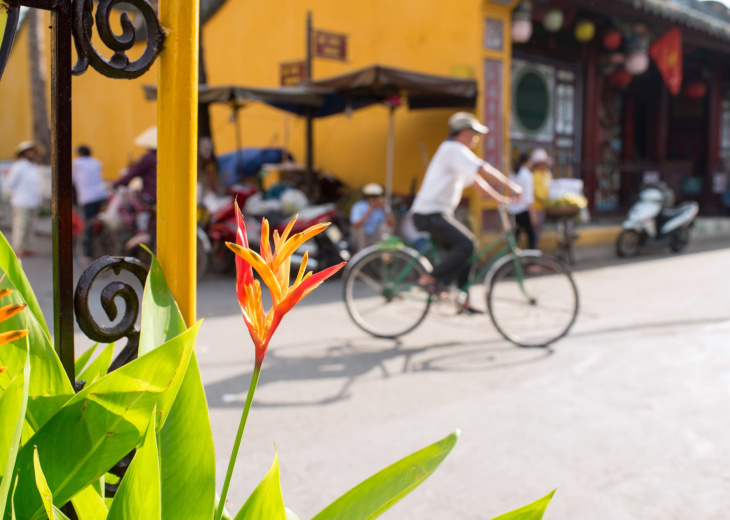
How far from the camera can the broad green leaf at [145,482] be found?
92cm

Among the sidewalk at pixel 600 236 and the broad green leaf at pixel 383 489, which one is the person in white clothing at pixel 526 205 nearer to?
the sidewalk at pixel 600 236

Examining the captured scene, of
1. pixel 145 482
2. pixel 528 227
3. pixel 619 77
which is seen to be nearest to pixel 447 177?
pixel 528 227

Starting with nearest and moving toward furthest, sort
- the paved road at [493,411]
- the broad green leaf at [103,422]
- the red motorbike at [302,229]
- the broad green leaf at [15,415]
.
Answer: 1. the broad green leaf at [15,415]
2. the broad green leaf at [103,422]
3. the paved road at [493,411]
4. the red motorbike at [302,229]

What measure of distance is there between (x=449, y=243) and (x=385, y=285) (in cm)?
61

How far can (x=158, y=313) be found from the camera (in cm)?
114

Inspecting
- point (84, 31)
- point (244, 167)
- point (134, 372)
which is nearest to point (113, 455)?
point (134, 372)

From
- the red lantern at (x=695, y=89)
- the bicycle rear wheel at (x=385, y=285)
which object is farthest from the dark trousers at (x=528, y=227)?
the red lantern at (x=695, y=89)

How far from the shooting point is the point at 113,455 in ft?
3.26

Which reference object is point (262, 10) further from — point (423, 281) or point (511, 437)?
point (511, 437)

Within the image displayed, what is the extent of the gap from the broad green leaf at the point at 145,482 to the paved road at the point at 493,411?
190 cm

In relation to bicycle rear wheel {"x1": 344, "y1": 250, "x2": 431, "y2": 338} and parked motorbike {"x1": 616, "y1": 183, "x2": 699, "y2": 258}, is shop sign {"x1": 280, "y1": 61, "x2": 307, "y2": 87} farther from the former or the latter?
bicycle rear wheel {"x1": 344, "y1": 250, "x2": 431, "y2": 338}

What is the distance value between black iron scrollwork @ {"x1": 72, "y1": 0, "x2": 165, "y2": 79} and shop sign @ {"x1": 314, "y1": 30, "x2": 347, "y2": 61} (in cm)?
1007

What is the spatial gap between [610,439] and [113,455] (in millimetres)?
2923

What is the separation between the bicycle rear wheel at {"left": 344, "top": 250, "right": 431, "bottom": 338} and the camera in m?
5.62
